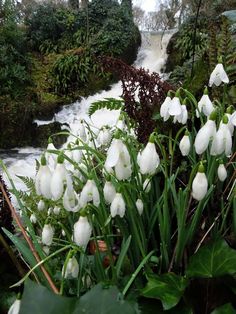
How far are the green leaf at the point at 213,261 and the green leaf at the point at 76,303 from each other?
0.30 metres

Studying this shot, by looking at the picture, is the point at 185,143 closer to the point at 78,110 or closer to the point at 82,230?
the point at 82,230

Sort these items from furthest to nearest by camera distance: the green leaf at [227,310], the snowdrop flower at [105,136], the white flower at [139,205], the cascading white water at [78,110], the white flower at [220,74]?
the cascading white water at [78,110] < the snowdrop flower at [105,136] < the white flower at [220,74] < the white flower at [139,205] < the green leaf at [227,310]

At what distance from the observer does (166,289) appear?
0.95 meters

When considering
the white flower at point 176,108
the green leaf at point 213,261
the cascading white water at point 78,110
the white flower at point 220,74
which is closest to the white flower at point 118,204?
the green leaf at point 213,261

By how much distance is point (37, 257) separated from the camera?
1.03 m

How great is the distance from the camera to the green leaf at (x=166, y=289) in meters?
0.91

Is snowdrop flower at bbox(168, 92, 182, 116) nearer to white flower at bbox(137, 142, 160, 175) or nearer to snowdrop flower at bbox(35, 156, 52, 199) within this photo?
white flower at bbox(137, 142, 160, 175)

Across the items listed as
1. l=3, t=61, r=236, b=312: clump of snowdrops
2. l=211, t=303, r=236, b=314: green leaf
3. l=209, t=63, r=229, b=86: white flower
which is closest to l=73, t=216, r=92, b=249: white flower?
l=3, t=61, r=236, b=312: clump of snowdrops

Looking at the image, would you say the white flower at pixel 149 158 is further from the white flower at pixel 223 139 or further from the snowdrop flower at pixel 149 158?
the white flower at pixel 223 139

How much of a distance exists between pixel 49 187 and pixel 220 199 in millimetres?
557

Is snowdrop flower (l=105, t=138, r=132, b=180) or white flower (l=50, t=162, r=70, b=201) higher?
snowdrop flower (l=105, t=138, r=132, b=180)

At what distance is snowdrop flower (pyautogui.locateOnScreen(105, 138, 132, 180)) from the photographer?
0.94 meters

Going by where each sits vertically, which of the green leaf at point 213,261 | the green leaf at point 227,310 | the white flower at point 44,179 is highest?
the white flower at point 44,179

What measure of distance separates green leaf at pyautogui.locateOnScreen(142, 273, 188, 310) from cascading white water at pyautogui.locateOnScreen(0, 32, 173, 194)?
3.46 m
